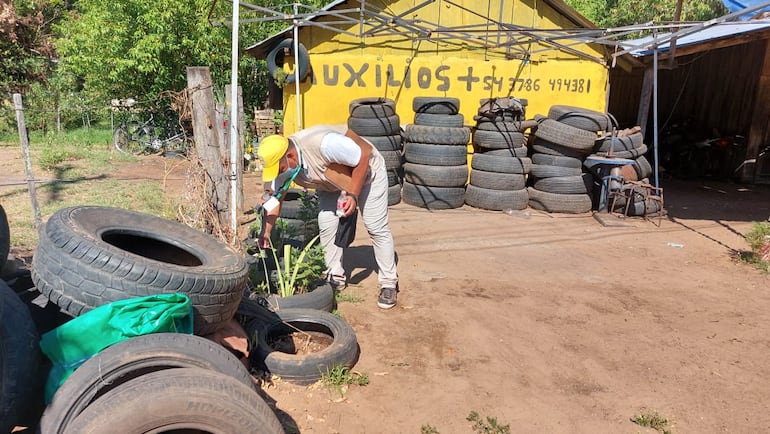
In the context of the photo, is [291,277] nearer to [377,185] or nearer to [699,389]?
[377,185]

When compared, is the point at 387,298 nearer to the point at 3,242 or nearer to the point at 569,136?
the point at 3,242

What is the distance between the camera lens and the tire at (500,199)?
849 cm

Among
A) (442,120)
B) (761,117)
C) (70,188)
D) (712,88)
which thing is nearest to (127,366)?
(442,120)

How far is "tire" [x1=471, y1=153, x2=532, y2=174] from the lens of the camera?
8430mm

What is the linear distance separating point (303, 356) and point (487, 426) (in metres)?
1.20

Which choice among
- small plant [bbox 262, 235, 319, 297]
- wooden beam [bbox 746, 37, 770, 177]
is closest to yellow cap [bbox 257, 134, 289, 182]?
small plant [bbox 262, 235, 319, 297]

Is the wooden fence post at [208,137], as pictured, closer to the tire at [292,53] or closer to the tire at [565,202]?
the tire at [292,53]

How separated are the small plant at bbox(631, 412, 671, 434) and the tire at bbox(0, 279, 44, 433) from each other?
310 cm

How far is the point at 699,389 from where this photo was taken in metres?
3.32

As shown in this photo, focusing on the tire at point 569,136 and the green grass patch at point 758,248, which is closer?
the green grass patch at point 758,248

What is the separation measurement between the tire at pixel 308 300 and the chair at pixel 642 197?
5844mm

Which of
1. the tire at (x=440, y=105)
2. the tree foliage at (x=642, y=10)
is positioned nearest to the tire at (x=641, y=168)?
the tire at (x=440, y=105)

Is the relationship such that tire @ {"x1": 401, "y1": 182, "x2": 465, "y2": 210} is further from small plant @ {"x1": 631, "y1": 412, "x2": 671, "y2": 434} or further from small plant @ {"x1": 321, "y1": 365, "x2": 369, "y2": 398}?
small plant @ {"x1": 631, "y1": 412, "x2": 671, "y2": 434}

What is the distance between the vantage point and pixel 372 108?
27.5 feet
